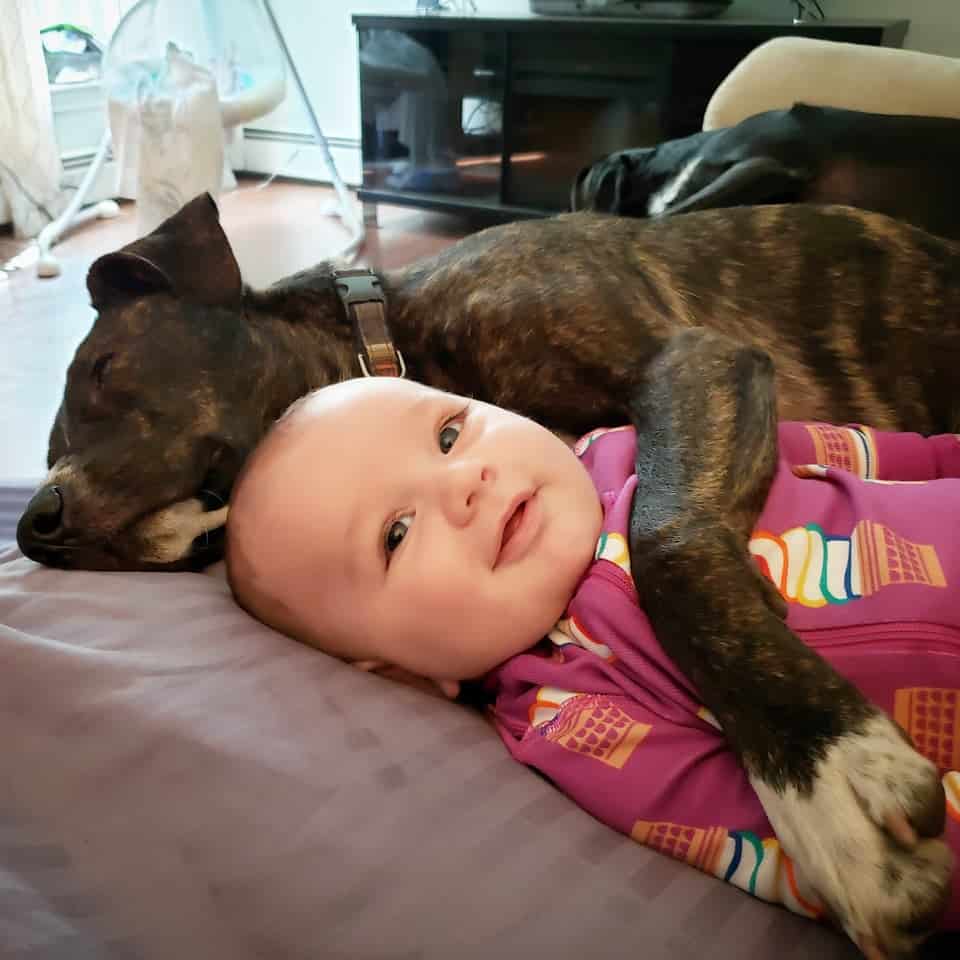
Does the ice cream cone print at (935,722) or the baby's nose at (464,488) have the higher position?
the baby's nose at (464,488)

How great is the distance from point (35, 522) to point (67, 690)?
16.6 inches

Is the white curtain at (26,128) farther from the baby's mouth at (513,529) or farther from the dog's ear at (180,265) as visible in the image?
the baby's mouth at (513,529)

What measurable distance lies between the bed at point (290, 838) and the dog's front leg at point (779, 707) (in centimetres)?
8

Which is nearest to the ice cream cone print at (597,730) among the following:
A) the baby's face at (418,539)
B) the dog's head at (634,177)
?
the baby's face at (418,539)

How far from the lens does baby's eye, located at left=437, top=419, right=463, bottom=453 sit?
3.62 feet

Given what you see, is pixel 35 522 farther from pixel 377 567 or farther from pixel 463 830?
pixel 463 830

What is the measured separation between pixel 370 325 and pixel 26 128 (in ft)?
12.6

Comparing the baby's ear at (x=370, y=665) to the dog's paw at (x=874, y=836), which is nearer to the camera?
the dog's paw at (x=874, y=836)

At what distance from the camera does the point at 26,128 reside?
446 cm

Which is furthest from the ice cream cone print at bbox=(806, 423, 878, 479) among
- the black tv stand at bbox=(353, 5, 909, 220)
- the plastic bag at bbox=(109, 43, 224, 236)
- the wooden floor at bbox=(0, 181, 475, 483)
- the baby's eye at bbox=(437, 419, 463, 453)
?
the plastic bag at bbox=(109, 43, 224, 236)

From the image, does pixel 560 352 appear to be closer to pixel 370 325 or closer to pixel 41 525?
pixel 370 325

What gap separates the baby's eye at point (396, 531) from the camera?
1.01 m

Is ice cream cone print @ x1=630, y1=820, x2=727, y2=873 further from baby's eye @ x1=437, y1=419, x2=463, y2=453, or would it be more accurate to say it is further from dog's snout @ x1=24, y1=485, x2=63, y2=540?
dog's snout @ x1=24, y1=485, x2=63, y2=540

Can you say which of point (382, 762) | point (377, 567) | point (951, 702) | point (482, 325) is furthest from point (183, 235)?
point (951, 702)
